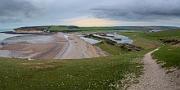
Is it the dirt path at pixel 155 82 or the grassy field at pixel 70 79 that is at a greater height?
the dirt path at pixel 155 82

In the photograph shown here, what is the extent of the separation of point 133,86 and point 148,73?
8.79 meters

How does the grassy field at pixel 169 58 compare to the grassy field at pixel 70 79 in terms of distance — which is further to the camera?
the grassy field at pixel 169 58

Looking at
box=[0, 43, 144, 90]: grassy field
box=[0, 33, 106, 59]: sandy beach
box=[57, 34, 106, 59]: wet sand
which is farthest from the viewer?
box=[0, 33, 106, 59]: sandy beach

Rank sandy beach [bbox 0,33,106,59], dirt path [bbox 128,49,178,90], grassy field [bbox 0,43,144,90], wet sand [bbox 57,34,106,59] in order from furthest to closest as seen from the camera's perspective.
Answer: sandy beach [bbox 0,33,106,59]
wet sand [bbox 57,34,106,59]
grassy field [bbox 0,43,144,90]
dirt path [bbox 128,49,178,90]

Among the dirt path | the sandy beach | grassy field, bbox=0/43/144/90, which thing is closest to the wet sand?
the sandy beach

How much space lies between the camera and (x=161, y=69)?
4294cm

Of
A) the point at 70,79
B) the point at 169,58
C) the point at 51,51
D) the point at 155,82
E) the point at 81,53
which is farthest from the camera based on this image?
the point at 51,51

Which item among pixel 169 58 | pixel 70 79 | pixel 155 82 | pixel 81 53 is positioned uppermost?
pixel 155 82

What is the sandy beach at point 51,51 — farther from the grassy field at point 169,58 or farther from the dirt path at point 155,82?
the dirt path at point 155,82

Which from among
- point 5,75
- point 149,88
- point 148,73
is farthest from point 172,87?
point 5,75

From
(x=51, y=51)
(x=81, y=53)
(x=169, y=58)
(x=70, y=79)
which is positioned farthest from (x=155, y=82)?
(x=51, y=51)

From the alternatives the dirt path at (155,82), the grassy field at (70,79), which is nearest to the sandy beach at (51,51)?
the grassy field at (70,79)

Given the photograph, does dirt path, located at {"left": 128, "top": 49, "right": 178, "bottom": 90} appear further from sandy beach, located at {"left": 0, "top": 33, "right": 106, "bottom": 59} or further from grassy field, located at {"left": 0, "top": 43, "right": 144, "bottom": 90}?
sandy beach, located at {"left": 0, "top": 33, "right": 106, "bottom": 59}

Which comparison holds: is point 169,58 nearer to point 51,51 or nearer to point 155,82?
point 155,82
